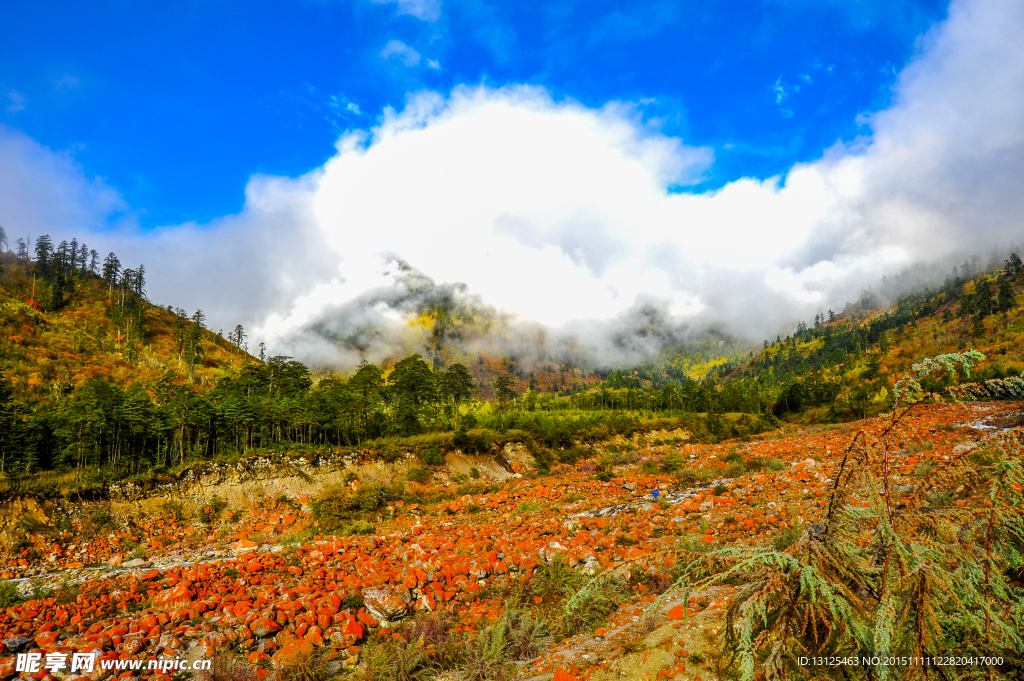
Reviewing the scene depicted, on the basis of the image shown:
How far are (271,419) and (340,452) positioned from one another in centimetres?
806

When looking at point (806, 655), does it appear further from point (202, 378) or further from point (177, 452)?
point (202, 378)

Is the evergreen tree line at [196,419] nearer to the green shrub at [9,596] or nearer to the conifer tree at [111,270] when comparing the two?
the green shrub at [9,596]

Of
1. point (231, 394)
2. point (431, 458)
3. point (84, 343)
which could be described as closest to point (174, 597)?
point (431, 458)

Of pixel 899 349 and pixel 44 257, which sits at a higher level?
pixel 44 257

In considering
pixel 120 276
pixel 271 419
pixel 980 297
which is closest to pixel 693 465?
pixel 271 419

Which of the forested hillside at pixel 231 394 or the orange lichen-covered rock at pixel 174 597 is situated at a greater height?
the forested hillside at pixel 231 394

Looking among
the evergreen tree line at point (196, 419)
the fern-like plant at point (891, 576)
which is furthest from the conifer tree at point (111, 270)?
the fern-like plant at point (891, 576)

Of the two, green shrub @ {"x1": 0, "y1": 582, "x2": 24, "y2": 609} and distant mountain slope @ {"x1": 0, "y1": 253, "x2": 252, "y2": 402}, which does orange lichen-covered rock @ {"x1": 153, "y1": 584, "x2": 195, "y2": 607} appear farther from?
distant mountain slope @ {"x1": 0, "y1": 253, "x2": 252, "y2": 402}

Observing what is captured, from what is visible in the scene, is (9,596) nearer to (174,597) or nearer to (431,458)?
(174,597)

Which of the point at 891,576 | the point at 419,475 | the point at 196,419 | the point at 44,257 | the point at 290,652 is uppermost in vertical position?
the point at 44,257

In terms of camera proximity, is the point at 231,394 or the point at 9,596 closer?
the point at 9,596

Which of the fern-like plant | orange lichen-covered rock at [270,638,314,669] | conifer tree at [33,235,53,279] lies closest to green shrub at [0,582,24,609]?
orange lichen-covered rock at [270,638,314,669]

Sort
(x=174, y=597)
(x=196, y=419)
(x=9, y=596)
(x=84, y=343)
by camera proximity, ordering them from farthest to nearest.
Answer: (x=84, y=343), (x=196, y=419), (x=9, y=596), (x=174, y=597)

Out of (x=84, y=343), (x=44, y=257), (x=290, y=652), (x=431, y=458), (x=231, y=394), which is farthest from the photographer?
(x=44, y=257)
